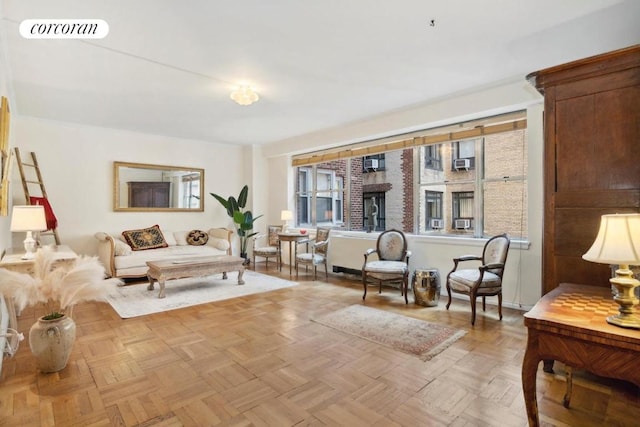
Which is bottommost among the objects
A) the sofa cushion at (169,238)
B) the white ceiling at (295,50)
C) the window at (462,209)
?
the sofa cushion at (169,238)

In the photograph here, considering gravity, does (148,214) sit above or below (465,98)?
below

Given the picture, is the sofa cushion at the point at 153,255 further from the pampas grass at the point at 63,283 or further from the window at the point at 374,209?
the window at the point at 374,209

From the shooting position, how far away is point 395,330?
3.12 meters

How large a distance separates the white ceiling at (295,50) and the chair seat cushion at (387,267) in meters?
2.13

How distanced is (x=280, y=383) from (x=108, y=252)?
4.13 metres

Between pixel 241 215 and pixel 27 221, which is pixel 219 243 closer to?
pixel 241 215

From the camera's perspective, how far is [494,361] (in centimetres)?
248

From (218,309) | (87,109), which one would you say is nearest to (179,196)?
(87,109)

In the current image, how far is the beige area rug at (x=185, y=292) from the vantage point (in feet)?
12.5

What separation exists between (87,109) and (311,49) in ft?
11.8

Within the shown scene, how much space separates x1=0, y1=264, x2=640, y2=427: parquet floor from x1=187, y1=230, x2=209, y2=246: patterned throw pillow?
9.52 feet

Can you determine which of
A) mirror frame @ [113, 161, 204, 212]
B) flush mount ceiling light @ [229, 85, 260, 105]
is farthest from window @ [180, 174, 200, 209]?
flush mount ceiling light @ [229, 85, 260, 105]

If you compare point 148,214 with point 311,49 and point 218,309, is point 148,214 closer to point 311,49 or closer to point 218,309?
point 218,309

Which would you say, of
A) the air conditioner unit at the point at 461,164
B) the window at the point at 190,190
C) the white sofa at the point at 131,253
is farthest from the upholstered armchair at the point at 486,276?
the window at the point at 190,190
